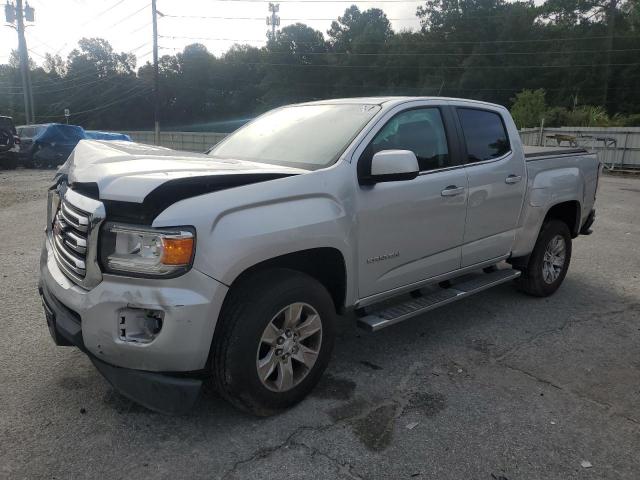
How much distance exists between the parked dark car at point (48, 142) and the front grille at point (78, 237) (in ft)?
57.5

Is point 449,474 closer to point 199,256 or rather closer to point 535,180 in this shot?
point 199,256

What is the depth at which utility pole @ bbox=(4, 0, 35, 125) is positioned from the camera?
3478 centimetres

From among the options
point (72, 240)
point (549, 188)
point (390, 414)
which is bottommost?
point (390, 414)

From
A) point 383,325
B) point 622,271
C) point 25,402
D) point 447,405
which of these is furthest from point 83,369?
point 622,271

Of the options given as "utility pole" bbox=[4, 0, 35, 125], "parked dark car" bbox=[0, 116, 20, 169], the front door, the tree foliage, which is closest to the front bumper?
the front door

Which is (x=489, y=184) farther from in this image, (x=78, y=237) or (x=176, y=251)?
(x=78, y=237)

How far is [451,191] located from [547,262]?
6.65 ft

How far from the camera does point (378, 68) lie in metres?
65.3

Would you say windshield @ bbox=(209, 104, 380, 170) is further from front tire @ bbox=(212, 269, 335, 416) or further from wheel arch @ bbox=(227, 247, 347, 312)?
front tire @ bbox=(212, 269, 335, 416)

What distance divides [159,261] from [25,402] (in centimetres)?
142

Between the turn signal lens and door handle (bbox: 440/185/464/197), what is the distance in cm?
209

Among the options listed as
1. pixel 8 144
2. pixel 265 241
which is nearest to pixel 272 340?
pixel 265 241

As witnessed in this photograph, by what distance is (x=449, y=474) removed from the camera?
103 inches

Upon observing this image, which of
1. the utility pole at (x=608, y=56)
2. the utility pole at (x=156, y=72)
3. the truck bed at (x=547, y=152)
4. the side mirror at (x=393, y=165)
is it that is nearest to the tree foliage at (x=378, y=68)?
the utility pole at (x=608, y=56)
